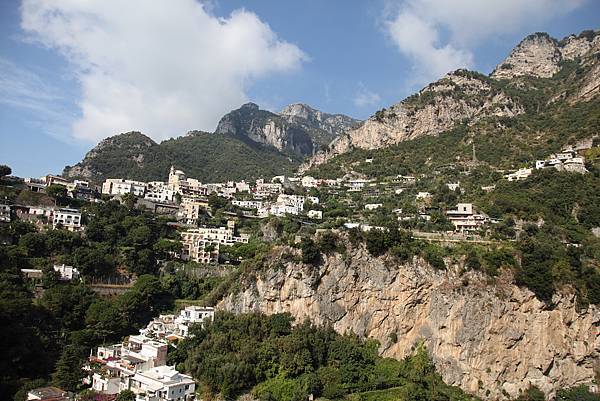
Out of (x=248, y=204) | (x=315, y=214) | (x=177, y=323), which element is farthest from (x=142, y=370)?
(x=248, y=204)

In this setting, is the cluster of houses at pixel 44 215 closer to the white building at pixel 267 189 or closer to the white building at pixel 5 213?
the white building at pixel 5 213

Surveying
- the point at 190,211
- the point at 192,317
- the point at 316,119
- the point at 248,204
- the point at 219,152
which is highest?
the point at 316,119

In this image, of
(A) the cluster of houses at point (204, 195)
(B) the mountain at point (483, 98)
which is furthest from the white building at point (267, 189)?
(B) the mountain at point (483, 98)

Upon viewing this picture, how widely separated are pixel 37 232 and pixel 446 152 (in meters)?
50.1

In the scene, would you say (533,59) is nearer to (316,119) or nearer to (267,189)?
(267,189)

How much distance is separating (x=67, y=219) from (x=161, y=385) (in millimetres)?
22825

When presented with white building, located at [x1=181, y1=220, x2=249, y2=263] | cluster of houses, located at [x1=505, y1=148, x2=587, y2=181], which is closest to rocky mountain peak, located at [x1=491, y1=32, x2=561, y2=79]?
cluster of houses, located at [x1=505, y1=148, x2=587, y2=181]

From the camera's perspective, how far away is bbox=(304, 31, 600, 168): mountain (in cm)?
7181

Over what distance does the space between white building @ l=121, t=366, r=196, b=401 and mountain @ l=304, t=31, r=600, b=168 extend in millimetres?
55485

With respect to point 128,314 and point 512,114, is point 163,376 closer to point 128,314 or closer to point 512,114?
point 128,314

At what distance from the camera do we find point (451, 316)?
33312mm

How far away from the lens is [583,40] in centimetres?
9706

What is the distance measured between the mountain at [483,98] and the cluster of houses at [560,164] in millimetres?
15907

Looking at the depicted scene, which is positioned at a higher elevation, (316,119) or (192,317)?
(316,119)
